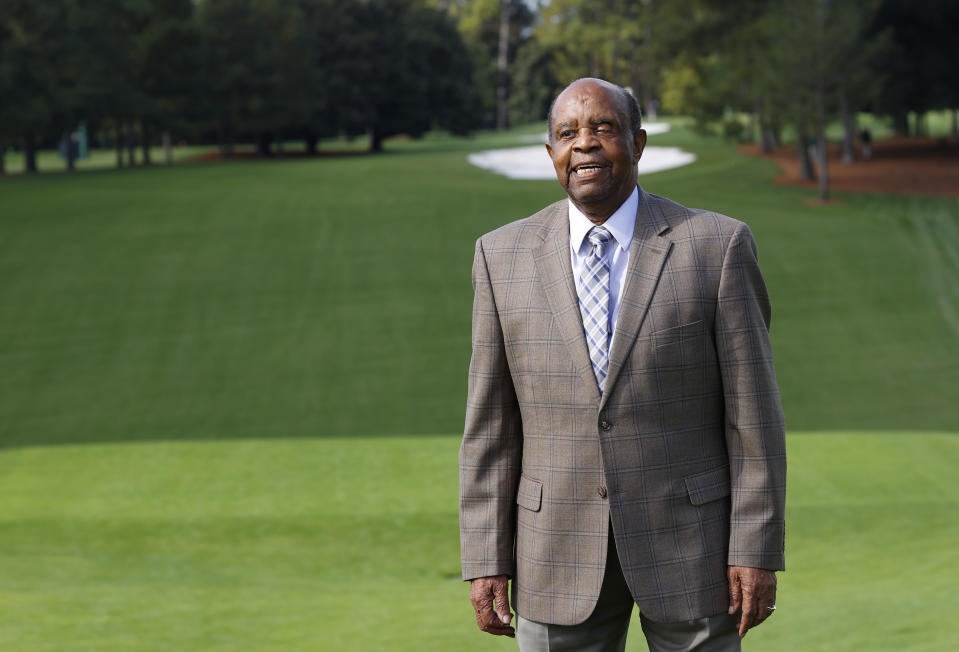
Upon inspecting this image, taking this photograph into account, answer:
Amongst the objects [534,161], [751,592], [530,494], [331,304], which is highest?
[530,494]

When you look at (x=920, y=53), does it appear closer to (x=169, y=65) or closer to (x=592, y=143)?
(x=169, y=65)

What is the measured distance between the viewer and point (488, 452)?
248 cm

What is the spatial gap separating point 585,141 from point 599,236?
204 millimetres

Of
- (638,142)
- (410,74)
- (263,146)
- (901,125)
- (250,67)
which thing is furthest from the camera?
(410,74)

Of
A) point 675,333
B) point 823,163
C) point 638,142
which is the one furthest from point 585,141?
point 823,163

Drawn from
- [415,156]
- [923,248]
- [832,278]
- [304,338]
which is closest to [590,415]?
[304,338]

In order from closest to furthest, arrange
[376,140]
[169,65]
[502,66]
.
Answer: [169,65], [376,140], [502,66]

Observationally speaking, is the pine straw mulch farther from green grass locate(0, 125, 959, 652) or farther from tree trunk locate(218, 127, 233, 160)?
tree trunk locate(218, 127, 233, 160)

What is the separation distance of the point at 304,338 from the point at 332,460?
767 cm

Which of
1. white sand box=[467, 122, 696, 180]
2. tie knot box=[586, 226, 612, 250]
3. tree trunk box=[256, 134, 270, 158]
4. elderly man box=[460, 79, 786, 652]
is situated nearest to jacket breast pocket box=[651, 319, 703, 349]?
elderly man box=[460, 79, 786, 652]

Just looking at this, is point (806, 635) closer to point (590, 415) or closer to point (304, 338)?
point (590, 415)

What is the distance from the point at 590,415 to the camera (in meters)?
2.38

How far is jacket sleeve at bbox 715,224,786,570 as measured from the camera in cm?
232

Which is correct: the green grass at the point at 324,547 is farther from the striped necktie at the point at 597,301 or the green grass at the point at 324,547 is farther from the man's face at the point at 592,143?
the man's face at the point at 592,143
